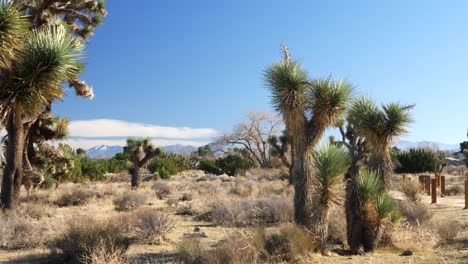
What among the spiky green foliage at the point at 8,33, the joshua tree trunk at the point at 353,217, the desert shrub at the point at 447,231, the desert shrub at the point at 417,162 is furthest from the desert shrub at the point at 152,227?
the desert shrub at the point at 417,162

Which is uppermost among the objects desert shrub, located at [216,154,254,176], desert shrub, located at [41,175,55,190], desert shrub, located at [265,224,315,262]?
desert shrub, located at [216,154,254,176]

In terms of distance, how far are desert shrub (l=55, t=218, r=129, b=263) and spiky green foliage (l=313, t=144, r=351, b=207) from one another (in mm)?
3914

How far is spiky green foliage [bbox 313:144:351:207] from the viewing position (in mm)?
9305

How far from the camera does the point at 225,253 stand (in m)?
7.65

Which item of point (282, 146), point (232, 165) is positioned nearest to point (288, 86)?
point (282, 146)

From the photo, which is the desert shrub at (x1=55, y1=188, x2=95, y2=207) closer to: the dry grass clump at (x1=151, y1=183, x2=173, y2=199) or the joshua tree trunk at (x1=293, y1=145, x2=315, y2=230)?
the dry grass clump at (x1=151, y1=183, x2=173, y2=199)

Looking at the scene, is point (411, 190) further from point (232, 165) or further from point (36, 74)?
point (232, 165)

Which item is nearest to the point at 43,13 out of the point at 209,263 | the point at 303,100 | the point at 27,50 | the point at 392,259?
the point at 27,50

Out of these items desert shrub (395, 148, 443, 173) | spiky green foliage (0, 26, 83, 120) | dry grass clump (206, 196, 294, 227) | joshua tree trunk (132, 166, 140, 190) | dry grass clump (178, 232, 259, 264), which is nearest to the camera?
dry grass clump (178, 232, 259, 264)

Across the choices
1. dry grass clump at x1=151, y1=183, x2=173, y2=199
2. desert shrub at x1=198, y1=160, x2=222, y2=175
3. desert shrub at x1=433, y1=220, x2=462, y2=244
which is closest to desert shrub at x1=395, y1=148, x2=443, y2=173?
desert shrub at x1=198, y1=160, x2=222, y2=175

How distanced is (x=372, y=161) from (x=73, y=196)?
12.7 meters

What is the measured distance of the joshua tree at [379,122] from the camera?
11106mm

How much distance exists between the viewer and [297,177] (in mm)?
9586

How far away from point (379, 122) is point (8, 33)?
26.6ft
